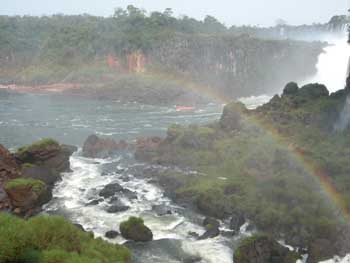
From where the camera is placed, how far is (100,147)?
141 ft

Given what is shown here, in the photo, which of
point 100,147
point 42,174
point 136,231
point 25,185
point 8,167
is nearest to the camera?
point 136,231

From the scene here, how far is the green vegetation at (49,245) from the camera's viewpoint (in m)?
14.4

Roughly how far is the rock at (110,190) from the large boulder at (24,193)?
4134 millimetres

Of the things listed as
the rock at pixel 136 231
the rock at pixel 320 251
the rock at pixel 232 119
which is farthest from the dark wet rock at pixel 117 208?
the rock at pixel 232 119

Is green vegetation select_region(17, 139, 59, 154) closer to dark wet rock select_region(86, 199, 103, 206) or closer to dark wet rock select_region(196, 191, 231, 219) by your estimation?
dark wet rock select_region(86, 199, 103, 206)

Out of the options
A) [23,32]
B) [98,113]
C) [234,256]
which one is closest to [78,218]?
[234,256]

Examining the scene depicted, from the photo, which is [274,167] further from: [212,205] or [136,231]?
[136,231]

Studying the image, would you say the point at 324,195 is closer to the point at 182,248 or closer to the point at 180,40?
the point at 182,248

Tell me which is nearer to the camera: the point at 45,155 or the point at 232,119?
the point at 45,155

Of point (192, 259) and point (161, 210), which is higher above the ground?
point (161, 210)

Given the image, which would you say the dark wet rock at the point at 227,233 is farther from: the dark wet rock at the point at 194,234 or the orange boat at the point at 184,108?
the orange boat at the point at 184,108

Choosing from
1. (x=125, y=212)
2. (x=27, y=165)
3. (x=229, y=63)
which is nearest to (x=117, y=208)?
(x=125, y=212)

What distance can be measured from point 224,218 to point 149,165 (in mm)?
11937

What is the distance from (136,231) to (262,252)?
6.42 m
